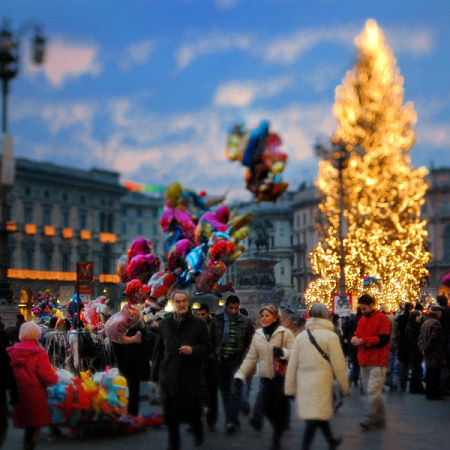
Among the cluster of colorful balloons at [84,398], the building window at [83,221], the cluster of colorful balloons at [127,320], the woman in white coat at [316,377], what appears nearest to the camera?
the woman in white coat at [316,377]

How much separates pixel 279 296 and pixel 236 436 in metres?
36.5

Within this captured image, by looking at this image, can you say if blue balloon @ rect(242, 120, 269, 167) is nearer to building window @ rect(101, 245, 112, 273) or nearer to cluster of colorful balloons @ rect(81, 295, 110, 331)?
cluster of colorful balloons @ rect(81, 295, 110, 331)

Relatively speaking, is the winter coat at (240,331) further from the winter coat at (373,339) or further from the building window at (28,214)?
the building window at (28,214)

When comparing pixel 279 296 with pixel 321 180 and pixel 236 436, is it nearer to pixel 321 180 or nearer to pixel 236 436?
pixel 321 180

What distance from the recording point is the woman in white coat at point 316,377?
9.62 meters

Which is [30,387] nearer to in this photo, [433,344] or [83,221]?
[433,344]

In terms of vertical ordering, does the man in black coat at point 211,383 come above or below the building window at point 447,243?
below

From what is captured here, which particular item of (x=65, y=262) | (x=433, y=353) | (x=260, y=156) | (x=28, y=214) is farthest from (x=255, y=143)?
(x=65, y=262)

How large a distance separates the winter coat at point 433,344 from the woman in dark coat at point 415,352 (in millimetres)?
1370

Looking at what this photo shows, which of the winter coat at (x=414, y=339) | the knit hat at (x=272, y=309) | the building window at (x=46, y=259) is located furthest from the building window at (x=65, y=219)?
the knit hat at (x=272, y=309)

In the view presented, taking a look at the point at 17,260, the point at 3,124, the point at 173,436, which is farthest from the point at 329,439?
the point at 17,260

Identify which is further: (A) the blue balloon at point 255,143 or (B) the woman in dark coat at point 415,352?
(A) the blue balloon at point 255,143

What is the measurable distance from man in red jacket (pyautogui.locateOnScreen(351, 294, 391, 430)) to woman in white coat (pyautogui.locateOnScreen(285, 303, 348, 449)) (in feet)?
8.19

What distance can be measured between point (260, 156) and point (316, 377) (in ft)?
112
